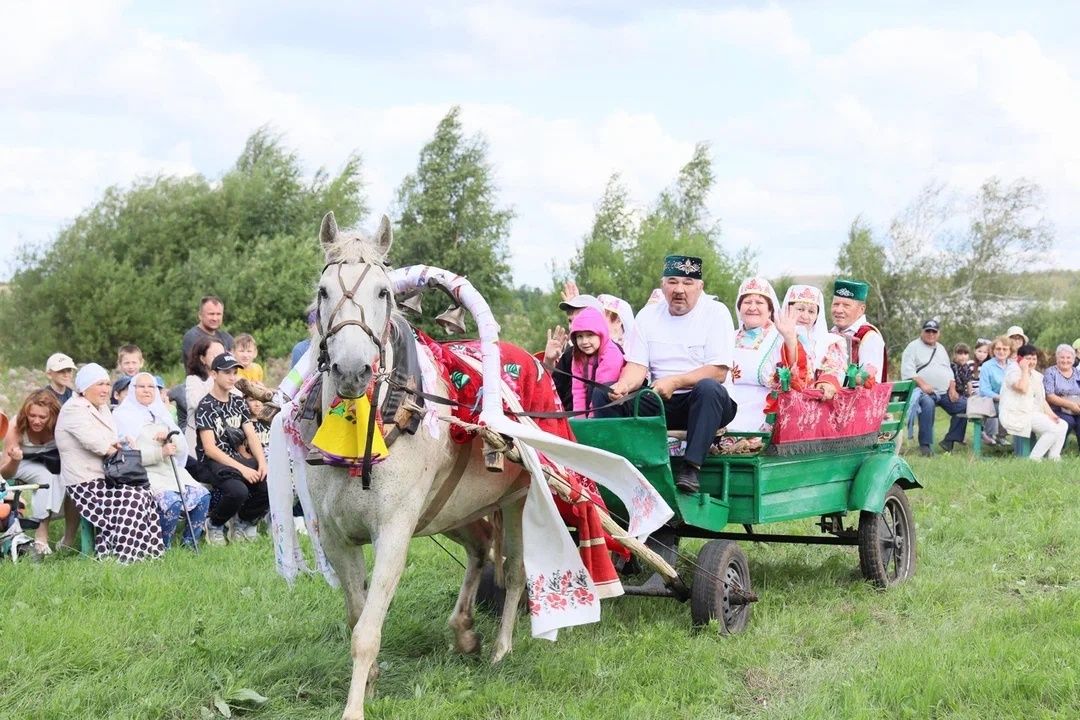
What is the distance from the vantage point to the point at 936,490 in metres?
10.8

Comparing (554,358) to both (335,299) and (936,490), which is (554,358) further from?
(936,490)

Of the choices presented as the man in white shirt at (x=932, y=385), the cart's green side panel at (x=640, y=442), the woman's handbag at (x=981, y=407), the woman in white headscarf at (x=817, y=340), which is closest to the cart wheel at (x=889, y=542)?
the woman in white headscarf at (x=817, y=340)

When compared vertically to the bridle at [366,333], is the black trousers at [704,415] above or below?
below

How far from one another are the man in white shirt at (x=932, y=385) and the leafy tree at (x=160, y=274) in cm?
2010

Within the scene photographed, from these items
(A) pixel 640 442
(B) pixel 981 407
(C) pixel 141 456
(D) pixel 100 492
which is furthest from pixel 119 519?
(B) pixel 981 407

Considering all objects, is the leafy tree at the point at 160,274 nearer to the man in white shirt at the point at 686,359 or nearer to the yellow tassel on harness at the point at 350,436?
the man in white shirt at the point at 686,359

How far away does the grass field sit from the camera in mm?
4680

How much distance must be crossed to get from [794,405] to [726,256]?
39.6 m

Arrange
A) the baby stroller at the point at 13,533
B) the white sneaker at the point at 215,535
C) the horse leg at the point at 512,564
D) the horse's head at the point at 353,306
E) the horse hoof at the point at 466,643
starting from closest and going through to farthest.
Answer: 1. the horse's head at the point at 353,306
2. the horse hoof at the point at 466,643
3. the horse leg at the point at 512,564
4. the baby stroller at the point at 13,533
5. the white sneaker at the point at 215,535

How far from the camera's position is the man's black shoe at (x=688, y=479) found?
5980 mm

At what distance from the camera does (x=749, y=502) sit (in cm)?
621

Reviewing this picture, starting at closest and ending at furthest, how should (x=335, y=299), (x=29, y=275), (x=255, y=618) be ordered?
(x=335, y=299) → (x=255, y=618) → (x=29, y=275)

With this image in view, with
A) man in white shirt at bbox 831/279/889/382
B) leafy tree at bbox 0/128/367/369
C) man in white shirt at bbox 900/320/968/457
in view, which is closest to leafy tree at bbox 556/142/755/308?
leafy tree at bbox 0/128/367/369

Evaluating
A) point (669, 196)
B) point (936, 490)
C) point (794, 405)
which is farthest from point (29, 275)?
point (794, 405)
